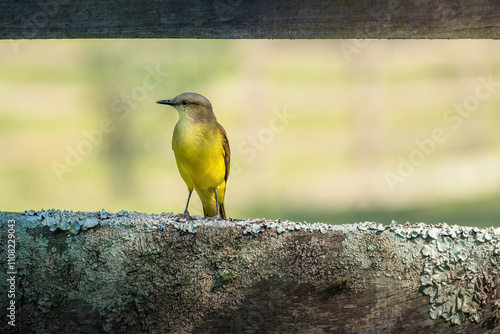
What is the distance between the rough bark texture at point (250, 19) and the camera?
7.07 ft

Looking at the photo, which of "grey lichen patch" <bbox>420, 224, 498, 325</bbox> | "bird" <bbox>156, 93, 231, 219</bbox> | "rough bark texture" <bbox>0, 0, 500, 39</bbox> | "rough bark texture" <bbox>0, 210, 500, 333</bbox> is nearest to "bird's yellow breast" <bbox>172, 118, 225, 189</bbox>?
"bird" <bbox>156, 93, 231, 219</bbox>

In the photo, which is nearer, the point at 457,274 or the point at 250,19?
the point at 457,274

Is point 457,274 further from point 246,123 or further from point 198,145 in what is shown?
point 246,123

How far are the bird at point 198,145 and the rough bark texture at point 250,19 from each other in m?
1.52

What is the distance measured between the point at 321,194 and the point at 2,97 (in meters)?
5.94

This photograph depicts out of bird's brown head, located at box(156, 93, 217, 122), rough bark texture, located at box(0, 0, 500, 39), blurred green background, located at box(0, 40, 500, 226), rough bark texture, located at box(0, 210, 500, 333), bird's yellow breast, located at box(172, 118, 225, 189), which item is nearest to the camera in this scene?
rough bark texture, located at box(0, 210, 500, 333)

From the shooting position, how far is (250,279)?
1.89 m

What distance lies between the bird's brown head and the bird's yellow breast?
0.05 meters

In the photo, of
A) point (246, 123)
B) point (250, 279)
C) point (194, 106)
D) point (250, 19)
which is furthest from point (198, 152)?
point (246, 123)

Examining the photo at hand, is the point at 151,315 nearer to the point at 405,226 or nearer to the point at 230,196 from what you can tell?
the point at 405,226

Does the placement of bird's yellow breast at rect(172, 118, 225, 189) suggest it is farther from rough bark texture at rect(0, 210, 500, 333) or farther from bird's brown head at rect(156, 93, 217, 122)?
rough bark texture at rect(0, 210, 500, 333)

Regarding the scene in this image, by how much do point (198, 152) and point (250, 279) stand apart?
1880mm

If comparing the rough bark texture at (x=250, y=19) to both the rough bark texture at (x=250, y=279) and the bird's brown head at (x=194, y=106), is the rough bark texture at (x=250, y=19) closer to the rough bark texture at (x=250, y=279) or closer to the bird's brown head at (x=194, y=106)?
the rough bark texture at (x=250, y=279)

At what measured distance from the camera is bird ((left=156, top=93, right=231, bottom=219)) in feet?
12.1
